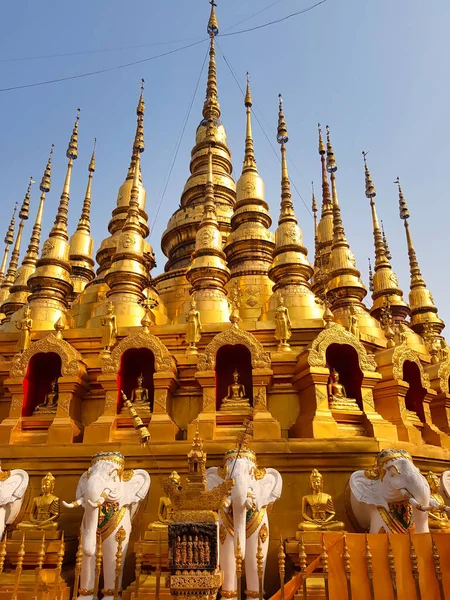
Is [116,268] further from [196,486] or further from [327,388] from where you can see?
[196,486]

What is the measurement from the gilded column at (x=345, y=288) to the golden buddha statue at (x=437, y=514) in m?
4.31

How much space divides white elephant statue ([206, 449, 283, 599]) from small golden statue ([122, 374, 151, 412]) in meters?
2.58

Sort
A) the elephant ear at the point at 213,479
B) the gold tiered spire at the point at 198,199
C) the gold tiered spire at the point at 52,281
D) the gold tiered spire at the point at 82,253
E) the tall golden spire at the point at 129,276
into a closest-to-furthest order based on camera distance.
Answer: the elephant ear at the point at 213,479 < the tall golden spire at the point at 129,276 < the gold tiered spire at the point at 52,281 < the gold tiered spire at the point at 198,199 < the gold tiered spire at the point at 82,253

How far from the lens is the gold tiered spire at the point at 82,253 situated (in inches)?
690

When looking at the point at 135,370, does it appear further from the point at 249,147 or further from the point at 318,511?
the point at 249,147

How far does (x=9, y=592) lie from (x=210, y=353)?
14.2ft

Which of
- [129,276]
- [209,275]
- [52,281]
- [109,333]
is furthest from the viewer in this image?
[52,281]

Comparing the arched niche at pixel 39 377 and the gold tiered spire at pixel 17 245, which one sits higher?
the gold tiered spire at pixel 17 245

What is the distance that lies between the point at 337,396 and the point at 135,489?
12.2 ft

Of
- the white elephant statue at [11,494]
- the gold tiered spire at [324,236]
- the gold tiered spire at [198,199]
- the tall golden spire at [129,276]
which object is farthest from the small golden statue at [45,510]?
the gold tiered spire at [324,236]

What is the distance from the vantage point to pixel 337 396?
28.9 feet

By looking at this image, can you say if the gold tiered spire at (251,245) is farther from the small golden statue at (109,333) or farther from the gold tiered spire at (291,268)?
the small golden statue at (109,333)

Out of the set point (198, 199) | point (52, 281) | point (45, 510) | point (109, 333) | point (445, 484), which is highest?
point (198, 199)

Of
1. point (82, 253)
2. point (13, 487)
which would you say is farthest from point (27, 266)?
point (13, 487)
